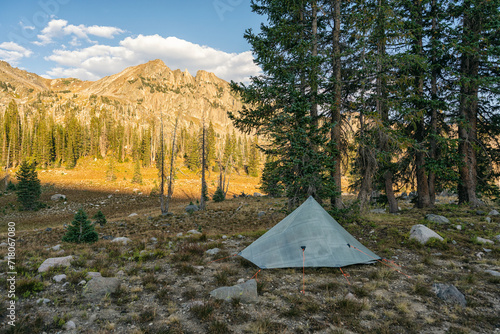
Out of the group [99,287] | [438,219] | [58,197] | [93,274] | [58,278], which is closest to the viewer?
[99,287]

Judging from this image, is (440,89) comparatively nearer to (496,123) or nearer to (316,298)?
(496,123)

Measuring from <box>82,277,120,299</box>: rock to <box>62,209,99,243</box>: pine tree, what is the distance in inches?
296

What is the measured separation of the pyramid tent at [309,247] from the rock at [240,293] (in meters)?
1.60

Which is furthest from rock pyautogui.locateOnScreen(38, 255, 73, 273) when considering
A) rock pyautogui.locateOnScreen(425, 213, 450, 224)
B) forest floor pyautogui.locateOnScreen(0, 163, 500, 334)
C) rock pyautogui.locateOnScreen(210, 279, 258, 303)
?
rock pyautogui.locateOnScreen(425, 213, 450, 224)

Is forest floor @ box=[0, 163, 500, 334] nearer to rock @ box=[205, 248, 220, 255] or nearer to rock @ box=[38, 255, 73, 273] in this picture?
rock @ box=[38, 255, 73, 273]

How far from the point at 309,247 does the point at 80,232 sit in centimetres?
1154

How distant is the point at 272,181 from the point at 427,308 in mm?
6907

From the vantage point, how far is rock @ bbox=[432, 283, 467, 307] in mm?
4859

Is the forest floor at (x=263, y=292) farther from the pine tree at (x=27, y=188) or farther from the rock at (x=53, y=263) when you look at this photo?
the pine tree at (x=27, y=188)

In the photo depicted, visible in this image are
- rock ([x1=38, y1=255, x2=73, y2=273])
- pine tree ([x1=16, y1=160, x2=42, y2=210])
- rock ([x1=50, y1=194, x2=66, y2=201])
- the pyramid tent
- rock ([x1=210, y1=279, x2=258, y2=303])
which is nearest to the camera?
rock ([x1=210, y1=279, x2=258, y2=303])

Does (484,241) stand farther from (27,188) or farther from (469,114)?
(27,188)

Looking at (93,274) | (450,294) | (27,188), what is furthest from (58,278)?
(27,188)

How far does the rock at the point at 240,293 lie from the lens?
4988 mm

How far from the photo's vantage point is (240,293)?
16.6ft
